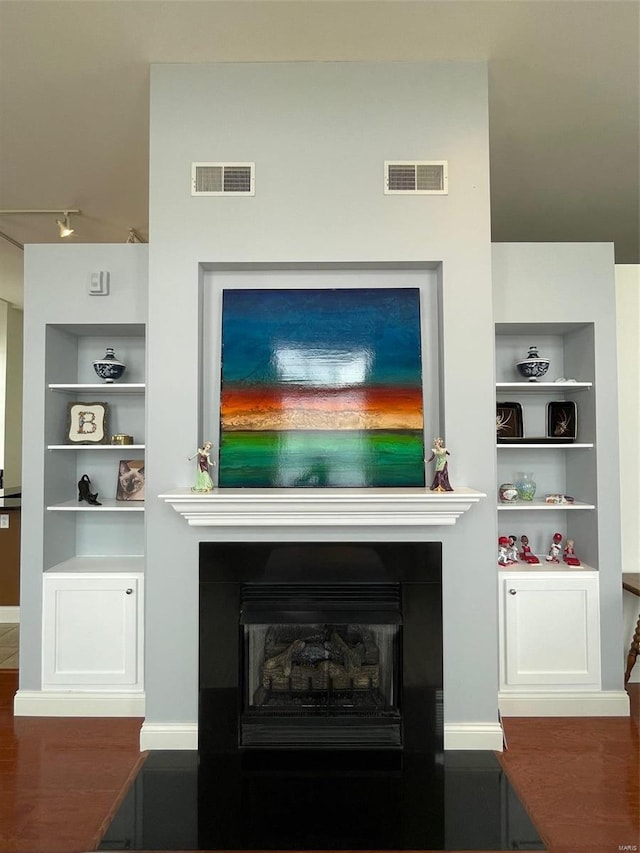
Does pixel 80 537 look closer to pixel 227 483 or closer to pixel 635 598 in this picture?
pixel 227 483

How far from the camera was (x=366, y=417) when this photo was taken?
9.05 ft

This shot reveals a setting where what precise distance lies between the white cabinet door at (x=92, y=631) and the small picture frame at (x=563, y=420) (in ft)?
8.38

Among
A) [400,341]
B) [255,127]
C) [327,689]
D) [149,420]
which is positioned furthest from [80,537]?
[255,127]

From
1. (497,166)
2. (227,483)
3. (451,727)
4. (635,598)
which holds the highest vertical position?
(497,166)

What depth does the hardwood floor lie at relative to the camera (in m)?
2.06

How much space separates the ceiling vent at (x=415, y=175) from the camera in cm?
272

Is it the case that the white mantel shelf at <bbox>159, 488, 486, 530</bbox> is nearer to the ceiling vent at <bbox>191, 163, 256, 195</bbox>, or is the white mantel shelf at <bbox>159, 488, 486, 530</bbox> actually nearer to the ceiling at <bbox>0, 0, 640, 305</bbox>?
the ceiling vent at <bbox>191, 163, 256, 195</bbox>

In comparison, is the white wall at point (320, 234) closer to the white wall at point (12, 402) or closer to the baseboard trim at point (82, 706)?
the baseboard trim at point (82, 706)

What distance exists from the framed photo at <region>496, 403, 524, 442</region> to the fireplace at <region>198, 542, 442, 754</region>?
108 centimetres

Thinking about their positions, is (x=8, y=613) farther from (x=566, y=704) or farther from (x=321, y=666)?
(x=566, y=704)

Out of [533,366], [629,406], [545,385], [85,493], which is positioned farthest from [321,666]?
[629,406]

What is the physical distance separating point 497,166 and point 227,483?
2716 millimetres

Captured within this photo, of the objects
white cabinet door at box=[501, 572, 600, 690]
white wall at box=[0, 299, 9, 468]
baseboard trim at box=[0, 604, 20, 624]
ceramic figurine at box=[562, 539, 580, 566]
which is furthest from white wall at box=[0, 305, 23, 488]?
ceramic figurine at box=[562, 539, 580, 566]

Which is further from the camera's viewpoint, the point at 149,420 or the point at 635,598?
the point at 635,598
